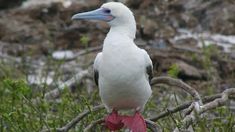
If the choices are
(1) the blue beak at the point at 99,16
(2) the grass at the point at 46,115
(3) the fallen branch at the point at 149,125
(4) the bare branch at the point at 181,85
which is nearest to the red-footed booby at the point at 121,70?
(1) the blue beak at the point at 99,16

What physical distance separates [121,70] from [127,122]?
407 millimetres

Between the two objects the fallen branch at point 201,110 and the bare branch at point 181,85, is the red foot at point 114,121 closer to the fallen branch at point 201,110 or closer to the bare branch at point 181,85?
the fallen branch at point 201,110

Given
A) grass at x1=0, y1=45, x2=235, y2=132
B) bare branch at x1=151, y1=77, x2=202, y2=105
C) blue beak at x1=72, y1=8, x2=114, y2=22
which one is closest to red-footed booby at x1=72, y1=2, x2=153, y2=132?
blue beak at x1=72, y1=8, x2=114, y2=22

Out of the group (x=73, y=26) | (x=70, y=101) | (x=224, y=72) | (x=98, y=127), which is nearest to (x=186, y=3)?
(x=73, y=26)

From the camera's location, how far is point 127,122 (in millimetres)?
3967

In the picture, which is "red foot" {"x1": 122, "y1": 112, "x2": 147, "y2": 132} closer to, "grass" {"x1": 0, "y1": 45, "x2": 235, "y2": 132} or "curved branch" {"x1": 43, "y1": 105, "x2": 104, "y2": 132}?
"grass" {"x1": 0, "y1": 45, "x2": 235, "y2": 132}

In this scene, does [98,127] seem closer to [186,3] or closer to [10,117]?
[10,117]

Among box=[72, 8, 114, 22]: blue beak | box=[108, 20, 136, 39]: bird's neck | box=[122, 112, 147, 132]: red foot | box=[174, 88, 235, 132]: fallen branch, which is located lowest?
box=[174, 88, 235, 132]: fallen branch

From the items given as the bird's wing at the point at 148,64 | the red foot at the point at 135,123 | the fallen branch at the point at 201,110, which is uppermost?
the bird's wing at the point at 148,64

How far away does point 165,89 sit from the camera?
7.25 m

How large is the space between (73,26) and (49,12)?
0.62 meters

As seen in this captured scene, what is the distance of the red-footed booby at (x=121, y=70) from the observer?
3.67 m

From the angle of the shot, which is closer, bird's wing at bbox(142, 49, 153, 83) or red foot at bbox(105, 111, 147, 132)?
bird's wing at bbox(142, 49, 153, 83)

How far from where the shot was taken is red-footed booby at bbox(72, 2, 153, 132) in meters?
3.67
